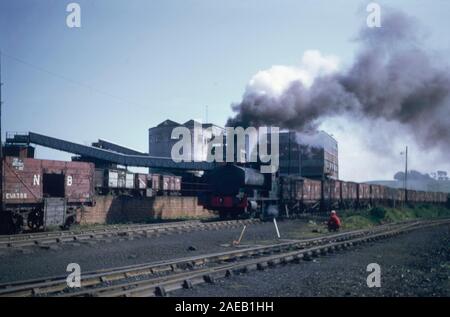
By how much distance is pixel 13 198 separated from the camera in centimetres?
1641

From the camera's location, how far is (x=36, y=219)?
17688mm

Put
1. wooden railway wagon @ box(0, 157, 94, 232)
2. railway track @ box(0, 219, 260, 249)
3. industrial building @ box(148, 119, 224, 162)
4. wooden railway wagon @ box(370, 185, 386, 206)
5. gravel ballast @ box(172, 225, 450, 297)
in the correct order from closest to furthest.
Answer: gravel ballast @ box(172, 225, 450, 297) < railway track @ box(0, 219, 260, 249) < wooden railway wagon @ box(0, 157, 94, 232) < wooden railway wagon @ box(370, 185, 386, 206) < industrial building @ box(148, 119, 224, 162)

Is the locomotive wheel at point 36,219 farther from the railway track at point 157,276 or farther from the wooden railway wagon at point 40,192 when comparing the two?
the railway track at point 157,276

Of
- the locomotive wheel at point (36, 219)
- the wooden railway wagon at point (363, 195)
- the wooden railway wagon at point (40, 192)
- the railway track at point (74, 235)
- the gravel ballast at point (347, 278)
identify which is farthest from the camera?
the wooden railway wagon at point (363, 195)

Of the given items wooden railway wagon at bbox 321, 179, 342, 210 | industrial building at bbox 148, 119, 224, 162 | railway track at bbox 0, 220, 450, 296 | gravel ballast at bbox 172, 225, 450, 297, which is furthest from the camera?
industrial building at bbox 148, 119, 224, 162

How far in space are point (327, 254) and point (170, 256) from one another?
14.6 ft

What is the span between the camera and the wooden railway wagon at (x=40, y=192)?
16.5m

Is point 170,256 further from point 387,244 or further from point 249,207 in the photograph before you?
point 249,207

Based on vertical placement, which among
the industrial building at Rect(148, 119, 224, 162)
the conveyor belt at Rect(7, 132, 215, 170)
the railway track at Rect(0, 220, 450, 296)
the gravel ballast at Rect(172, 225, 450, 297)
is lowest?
the gravel ballast at Rect(172, 225, 450, 297)

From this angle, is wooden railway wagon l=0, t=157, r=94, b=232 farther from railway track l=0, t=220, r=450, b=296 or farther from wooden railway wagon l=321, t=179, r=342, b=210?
wooden railway wagon l=321, t=179, r=342, b=210

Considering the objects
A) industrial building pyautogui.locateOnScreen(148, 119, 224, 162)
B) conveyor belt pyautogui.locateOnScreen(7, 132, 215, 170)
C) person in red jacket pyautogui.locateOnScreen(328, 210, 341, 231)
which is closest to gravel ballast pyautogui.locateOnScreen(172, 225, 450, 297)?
person in red jacket pyautogui.locateOnScreen(328, 210, 341, 231)

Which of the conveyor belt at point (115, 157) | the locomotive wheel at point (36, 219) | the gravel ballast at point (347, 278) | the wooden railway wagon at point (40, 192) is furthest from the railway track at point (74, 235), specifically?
the conveyor belt at point (115, 157)

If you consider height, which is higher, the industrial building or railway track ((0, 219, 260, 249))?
the industrial building

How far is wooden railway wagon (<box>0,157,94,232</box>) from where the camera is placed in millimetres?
16484
